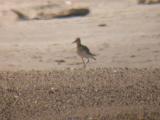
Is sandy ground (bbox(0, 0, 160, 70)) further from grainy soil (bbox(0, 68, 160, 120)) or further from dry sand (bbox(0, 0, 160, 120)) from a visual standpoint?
grainy soil (bbox(0, 68, 160, 120))

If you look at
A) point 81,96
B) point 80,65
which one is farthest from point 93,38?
point 81,96

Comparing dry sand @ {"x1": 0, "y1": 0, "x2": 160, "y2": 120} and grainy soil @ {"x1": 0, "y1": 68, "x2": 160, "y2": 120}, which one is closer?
grainy soil @ {"x1": 0, "y1": 68, "x2": 160, "y2": 120}

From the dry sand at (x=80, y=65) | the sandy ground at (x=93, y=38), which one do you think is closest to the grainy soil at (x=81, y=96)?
the dry sand at (x=80, y=65)

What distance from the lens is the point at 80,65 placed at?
55.7 ft

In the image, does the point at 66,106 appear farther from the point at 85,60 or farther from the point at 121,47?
the point at 121,47

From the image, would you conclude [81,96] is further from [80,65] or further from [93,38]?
[93,38]

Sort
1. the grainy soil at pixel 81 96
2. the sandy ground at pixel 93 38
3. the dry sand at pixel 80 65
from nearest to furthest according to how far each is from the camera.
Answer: the grainy soil at pixel 81 96
the dry sand at pixel 80 65
the sandy ground at pixel 93 38

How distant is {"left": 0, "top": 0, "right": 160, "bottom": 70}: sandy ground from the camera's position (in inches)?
693

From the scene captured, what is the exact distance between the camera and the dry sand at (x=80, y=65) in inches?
432

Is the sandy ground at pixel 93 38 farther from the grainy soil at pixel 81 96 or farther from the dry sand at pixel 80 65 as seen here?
the grainy soil at pixel 81 96

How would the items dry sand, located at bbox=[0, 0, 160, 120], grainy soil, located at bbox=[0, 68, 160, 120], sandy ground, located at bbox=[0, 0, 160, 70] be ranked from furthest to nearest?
1. sandy ground, located at bbox=[0, 0, 160, 70]
2. dry sand, located at bbox=[0, 0, 160, 120]
3. grainy soil, located at bbox=[0, 68, 160, 120]

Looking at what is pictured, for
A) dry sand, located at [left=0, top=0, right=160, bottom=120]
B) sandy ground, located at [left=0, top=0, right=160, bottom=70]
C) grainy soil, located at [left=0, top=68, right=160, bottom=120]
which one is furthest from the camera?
sandy ground, located at [left=0, top=0, right=160, bottom=70]

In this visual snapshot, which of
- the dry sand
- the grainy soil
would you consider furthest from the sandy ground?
the grainy soil

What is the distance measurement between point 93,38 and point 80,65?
3.76m
